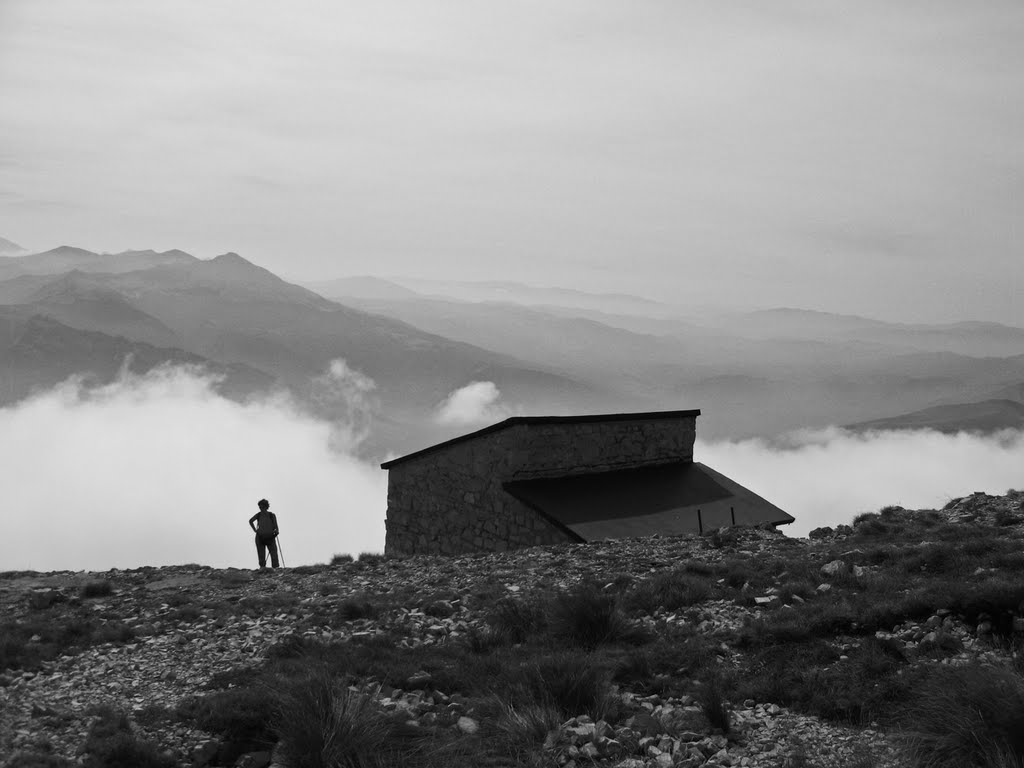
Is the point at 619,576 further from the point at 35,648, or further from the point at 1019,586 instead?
the point at 35,648

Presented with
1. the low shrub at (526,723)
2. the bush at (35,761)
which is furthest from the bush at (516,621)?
the bush at (35,761)

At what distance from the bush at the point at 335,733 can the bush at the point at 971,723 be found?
4307mm

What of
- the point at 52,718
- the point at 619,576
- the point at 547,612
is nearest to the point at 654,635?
the point at 547,612

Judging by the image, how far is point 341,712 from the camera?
743 cm

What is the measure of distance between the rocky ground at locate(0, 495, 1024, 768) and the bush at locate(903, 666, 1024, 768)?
0.26 m

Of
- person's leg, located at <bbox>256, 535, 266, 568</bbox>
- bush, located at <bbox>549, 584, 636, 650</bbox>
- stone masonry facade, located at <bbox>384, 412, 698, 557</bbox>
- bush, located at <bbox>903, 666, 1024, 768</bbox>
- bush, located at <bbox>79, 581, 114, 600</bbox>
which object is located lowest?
bush, located at <bbox>903, 666, 1024, 768</bbox>

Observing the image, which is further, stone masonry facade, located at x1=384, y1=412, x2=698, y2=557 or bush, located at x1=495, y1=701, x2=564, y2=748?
stone masonry facade, located at x1=384, y1=412, x2=698, y2=557

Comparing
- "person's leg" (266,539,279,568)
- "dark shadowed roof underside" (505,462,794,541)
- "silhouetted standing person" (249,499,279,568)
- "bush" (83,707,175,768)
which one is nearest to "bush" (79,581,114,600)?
"silhouetted standing person" (249,499,279,568)

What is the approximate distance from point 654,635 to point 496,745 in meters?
3.23

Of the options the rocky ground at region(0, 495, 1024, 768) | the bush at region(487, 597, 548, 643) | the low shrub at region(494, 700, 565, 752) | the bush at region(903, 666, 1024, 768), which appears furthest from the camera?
the bush at region(487, 597, 548, 643)

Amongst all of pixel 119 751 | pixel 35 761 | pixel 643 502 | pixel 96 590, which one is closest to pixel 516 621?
pixel 119 751

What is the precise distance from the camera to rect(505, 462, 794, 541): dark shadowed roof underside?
19.1 metres

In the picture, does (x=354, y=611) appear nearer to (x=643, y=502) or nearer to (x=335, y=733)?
(x=335, y=733)

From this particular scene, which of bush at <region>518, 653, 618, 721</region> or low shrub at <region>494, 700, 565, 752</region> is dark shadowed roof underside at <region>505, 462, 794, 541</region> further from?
low shrub at <region>494, 700, 565, 752</region>
